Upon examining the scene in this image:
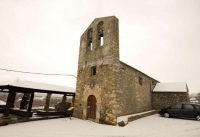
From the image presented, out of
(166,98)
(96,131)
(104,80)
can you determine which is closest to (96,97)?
(104,80)

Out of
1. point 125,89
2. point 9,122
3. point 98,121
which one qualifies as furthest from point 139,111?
point 9,122

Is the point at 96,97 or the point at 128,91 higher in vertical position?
the point at 128,91

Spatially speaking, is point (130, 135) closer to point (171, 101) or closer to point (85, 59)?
point (85, 59)

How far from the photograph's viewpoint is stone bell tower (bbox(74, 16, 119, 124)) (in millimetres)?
8109

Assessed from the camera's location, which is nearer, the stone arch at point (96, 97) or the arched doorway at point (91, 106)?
the stone arch at point (96, 97)

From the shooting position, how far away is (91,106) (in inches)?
361

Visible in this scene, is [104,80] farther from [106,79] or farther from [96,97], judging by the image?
[96,97]

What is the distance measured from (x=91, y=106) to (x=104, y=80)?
232 cm

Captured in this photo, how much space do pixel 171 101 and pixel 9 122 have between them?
1533 cm

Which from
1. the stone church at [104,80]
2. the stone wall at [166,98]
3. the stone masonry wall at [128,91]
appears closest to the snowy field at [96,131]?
the stone church at [104,80]

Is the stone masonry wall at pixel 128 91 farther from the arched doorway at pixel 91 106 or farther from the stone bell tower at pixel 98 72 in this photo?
the arched doorway at pixel 91 106

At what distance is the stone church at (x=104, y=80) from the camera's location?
8.02 metres

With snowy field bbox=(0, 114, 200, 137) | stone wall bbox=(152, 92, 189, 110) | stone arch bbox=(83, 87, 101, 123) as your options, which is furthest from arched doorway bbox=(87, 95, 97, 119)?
stone wall bbox=(152, 92, 189, 110)

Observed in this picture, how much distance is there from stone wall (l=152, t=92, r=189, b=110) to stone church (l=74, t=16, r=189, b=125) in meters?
4.33
